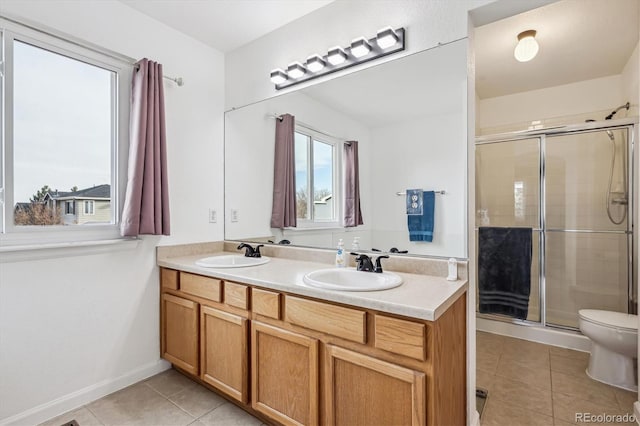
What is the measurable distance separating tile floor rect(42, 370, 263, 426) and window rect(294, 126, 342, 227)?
1.26m

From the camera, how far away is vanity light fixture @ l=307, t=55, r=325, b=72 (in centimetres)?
209

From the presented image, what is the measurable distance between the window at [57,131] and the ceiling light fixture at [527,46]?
2874mm

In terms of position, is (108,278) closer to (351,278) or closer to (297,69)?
(351,278)

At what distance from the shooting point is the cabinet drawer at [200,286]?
74.8 inches

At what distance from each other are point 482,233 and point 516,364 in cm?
125

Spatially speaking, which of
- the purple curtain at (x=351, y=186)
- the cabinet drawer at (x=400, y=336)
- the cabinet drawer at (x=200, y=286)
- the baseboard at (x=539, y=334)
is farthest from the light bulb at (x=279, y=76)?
the baseboard at (x=539, y=334)

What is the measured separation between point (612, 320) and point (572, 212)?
3.95 ft

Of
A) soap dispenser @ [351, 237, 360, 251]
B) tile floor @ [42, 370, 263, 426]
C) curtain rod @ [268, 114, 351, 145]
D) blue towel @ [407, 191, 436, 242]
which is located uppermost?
curtain rod @ [268, 114, 351, 145]

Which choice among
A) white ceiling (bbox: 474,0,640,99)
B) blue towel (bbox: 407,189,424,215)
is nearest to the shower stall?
white ceiling (bbox: 474,0,640,99)

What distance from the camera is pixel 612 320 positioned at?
2.23m

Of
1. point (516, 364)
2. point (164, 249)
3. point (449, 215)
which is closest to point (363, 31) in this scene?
point (449, 215)

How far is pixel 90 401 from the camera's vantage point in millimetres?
1961

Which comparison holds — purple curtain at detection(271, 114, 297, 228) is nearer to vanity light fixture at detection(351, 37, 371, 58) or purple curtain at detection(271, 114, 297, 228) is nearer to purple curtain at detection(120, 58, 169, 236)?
vanity light fixture at detection(351, 37, 371, 58)

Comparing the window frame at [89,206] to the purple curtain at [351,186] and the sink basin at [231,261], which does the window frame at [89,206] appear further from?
the purple curtain at [351,186]
